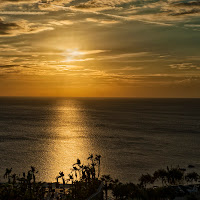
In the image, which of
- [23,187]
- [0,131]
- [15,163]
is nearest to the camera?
[23,187]

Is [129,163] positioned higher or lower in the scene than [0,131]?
lower

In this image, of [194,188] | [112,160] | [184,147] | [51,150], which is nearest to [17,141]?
[51,150]

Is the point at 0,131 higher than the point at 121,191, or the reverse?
the point at 0,131

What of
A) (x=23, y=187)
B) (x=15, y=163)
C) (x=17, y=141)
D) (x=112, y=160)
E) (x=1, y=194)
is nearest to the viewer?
(x=1, y=194)

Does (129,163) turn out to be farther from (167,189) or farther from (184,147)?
(167,189)

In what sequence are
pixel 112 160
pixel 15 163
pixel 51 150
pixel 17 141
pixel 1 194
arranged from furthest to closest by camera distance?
pixel 17 141
pixel 51 150
pixel 112 160
pixel 15 163
pixel 1 194

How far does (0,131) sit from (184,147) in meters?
85.6

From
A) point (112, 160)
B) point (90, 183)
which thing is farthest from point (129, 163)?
point (90, 183)

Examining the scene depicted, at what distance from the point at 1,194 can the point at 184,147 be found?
73.1 meters

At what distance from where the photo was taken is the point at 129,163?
6962 cm

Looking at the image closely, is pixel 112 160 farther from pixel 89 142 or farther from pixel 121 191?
pixel 121 191

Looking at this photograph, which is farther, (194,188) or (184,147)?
(184,147)

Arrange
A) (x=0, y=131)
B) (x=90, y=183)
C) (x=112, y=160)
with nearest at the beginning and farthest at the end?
(x=90, y=183) → (x=112, y=160) → (x=0, y=131)

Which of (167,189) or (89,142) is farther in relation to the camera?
(89,142)
